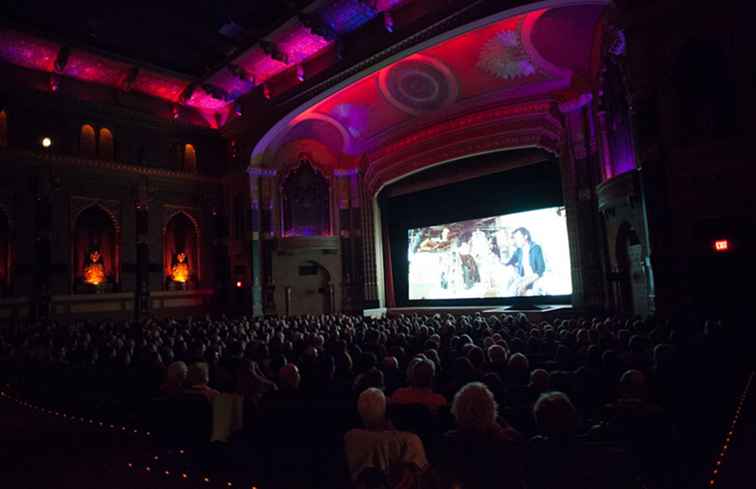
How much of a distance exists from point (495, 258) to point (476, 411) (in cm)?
1744

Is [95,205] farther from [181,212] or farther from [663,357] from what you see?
[663,357]

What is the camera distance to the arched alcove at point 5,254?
19281 mm

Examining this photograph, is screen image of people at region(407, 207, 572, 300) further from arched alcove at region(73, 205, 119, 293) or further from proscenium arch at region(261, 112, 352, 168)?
arched alcove at region(73, 205, 119, 293)

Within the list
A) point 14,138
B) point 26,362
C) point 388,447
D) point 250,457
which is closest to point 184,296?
point 14,138

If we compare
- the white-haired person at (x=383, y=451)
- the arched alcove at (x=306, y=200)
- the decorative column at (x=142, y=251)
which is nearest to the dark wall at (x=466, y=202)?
the arched alcove at (x=306, y=200)

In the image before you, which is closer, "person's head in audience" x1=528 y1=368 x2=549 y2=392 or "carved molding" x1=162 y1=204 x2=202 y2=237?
"person's head in audience" x1=528 y1=368 x2=549 y2=392

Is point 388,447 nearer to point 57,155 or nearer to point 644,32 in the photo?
point 644,32

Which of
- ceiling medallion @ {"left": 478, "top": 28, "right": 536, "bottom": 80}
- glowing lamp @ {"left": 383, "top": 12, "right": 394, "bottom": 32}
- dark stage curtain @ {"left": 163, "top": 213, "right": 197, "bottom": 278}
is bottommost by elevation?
dark stage curtain @ {"left": 163, "top": 213, "right": 197, "bottom": 278}

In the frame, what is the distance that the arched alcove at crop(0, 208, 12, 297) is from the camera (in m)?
19.3

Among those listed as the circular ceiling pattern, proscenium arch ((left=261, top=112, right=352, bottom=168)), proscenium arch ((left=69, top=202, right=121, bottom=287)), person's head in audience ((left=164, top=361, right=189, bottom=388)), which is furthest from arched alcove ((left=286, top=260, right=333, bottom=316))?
person's head in audience ((left=164, top=361, right=189, bottom=388))

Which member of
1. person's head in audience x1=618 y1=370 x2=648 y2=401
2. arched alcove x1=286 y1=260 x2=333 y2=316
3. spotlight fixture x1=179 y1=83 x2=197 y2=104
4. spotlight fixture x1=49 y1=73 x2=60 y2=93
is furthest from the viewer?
arched alcove x1=286 y1=260 x2=333 y2=316

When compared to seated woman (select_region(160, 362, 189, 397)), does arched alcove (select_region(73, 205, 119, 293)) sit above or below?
above

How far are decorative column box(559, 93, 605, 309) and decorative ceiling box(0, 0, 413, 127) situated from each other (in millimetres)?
7611

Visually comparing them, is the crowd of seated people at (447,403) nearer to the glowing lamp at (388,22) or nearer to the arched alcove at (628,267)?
the arched alcove at (628,267)
